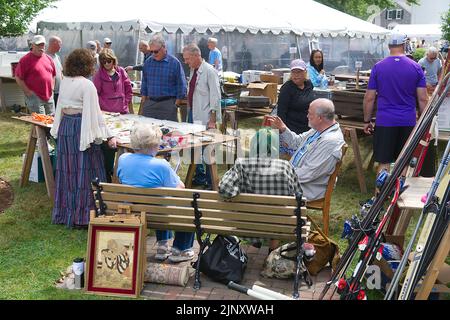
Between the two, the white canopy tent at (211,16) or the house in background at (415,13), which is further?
the house in background at (415,13)

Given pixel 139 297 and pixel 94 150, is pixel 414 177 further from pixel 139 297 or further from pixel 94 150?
pixel 94 150

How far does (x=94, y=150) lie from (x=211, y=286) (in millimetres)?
2023

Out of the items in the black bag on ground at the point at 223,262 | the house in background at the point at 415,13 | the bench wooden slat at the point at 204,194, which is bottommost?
the black bag on ground at the point at 223,262

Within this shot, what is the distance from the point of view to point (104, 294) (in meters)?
3.93

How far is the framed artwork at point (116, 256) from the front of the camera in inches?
153

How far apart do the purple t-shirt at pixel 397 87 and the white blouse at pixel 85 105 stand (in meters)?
2.73

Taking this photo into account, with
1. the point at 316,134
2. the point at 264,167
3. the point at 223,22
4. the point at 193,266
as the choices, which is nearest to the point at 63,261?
the point at 193,266

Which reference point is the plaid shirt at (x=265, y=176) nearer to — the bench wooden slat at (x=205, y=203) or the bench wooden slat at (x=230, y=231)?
the bench wooden slat at (x=205, y=203)

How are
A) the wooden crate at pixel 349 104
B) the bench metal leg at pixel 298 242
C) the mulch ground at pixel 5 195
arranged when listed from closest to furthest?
the bench metal leg at pixel 298 242
the mulch ground at pixel 5 195
the wooden crate at pixel 349 104

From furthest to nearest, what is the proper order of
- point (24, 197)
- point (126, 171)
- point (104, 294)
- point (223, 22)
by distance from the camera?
point (223, 22) → point (24, 197) → point (126, 171) → point (104, 294)

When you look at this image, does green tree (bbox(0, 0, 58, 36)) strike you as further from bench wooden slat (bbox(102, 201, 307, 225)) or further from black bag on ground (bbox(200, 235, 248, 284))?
black bag on ground (bbox(200, 235, 248, 284))

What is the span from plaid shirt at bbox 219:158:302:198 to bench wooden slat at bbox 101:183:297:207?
0.12 meters

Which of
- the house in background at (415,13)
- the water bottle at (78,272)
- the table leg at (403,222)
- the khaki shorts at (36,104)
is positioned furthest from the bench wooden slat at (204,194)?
the house in background at (415,13)

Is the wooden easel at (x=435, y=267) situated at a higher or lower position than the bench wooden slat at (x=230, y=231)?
higher
